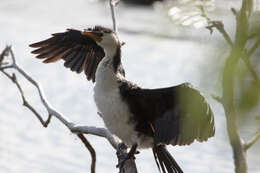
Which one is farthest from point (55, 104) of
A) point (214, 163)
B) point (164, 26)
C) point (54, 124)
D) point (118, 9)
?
point (164, 26)

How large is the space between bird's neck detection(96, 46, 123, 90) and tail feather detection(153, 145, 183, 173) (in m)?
0.35

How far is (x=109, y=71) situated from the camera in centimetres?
196

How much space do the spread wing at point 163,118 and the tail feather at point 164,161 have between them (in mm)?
108

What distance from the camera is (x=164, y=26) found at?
0.71m

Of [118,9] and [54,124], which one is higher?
[118,9]

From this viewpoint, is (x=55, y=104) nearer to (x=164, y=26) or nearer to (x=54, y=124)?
(x=54, y=124)

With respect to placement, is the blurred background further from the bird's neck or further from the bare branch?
the bare branch

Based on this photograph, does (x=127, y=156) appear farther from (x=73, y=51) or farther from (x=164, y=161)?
(x=73, y=51)

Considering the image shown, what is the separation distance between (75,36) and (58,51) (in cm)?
11

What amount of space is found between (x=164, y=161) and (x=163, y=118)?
26 centimetres

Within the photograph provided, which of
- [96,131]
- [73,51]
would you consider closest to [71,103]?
[73,51]

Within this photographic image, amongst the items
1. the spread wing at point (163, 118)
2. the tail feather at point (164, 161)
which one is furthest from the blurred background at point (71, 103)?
the tail feather at point (164, 161)

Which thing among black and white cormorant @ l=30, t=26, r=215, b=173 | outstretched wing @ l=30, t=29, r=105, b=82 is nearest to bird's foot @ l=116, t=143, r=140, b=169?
black and white cormorant @ l=30, t=26, r=215, b=173

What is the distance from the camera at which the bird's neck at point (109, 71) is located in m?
1.94
